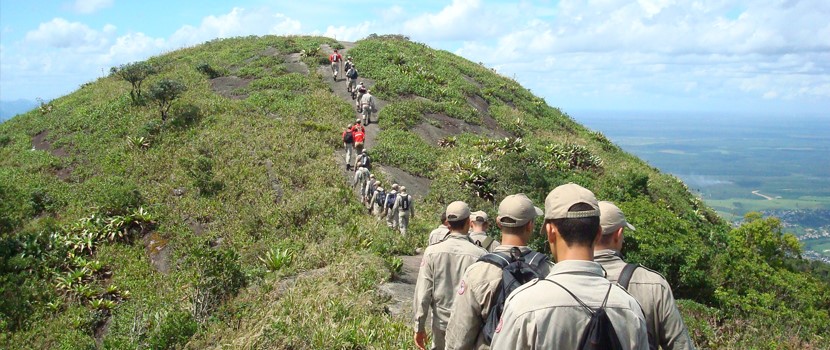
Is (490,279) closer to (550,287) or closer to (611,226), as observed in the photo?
(611,226)

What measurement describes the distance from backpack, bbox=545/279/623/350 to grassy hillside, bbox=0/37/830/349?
4.77 m

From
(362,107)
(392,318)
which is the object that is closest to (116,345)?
(392,318)

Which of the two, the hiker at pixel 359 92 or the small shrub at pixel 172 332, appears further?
the hiker at pixel 359 92

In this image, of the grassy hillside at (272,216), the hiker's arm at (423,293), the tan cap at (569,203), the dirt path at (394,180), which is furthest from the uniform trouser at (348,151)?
the tan cap at (569,203)

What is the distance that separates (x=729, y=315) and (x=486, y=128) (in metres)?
18.8

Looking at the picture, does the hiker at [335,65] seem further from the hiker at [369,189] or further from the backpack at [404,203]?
the backpack at [404,203]

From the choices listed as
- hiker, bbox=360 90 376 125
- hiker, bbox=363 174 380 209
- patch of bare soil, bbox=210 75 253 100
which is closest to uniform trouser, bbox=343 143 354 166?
hiker, bbox=363 174 380 209

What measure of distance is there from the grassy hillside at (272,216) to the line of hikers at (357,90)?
2.94 feet

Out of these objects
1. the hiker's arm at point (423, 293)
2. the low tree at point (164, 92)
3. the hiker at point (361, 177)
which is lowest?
the hiker at point (361, 177)

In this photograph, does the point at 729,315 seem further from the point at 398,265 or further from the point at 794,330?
the point at 398,265

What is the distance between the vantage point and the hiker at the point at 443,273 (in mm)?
5211

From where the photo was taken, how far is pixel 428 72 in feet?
113

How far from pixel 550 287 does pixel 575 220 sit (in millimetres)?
413

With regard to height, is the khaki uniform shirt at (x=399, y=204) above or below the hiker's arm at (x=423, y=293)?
below
